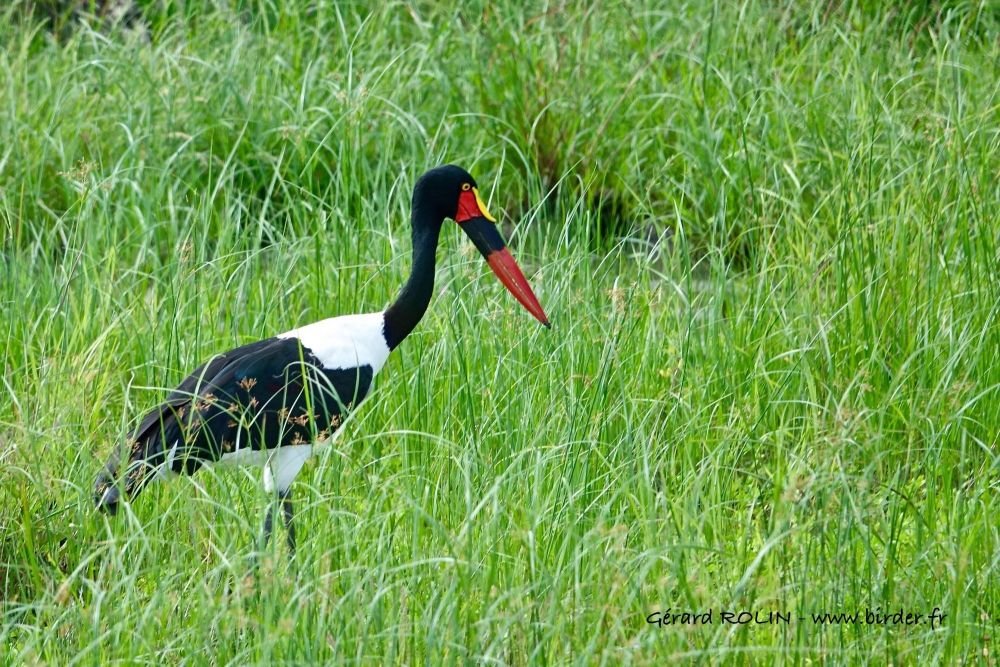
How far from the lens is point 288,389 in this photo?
374 cm

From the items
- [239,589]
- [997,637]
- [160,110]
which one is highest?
[160,110]

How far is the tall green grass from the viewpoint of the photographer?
9.70 ft

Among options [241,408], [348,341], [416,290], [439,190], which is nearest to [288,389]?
[348,341]

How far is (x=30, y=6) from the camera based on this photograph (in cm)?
682

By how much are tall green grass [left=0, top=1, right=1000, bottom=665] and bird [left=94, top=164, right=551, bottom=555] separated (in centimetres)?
9

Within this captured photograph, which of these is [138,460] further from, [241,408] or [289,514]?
[289,514]

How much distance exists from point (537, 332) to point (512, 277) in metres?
0.22

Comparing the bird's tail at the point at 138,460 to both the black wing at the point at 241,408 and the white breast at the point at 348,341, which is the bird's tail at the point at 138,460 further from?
the white breast at the point at 348,341

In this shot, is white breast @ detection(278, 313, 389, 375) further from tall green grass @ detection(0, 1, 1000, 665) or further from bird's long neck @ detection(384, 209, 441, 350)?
tall green grass @ detection(0, 1, 1000, 665)

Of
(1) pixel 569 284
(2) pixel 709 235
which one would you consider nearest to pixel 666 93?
(2) pixel 709 235

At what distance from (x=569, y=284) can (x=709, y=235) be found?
1.26 meters

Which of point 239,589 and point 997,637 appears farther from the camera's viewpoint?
point 997,637

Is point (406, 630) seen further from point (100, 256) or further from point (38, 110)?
point (38, 110)

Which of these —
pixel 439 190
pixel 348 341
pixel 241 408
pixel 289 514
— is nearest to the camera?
pixel 241 408
